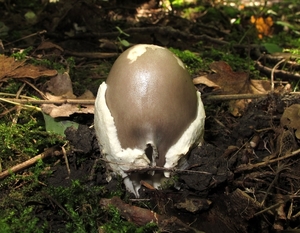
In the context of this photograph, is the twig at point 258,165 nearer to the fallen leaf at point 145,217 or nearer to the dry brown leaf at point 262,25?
the fallen leaf at point 145,217

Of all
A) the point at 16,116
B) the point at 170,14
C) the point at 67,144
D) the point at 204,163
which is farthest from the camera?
the point at 170,14

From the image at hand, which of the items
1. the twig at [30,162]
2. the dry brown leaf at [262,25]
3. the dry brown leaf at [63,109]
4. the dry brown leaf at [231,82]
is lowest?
the dry brown leaf at [262,25]

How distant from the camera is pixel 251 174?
2.17 meters

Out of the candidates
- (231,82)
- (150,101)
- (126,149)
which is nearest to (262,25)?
(231,82)

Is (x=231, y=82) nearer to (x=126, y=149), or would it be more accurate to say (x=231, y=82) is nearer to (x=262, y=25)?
(x=126, y=149)

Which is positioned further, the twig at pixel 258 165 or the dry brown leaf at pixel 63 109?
the dry brown leaf at pixel 63 109

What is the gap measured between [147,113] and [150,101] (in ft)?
0.23

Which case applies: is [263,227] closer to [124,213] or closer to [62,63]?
[124,213]

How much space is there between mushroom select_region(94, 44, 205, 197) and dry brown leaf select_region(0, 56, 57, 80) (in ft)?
3.63

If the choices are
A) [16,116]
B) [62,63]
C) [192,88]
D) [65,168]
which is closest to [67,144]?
[65,168]

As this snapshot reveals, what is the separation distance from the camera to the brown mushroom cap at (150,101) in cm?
194

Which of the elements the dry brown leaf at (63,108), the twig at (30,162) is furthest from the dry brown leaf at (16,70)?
the twig at (30,162)

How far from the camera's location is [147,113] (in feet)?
6.34

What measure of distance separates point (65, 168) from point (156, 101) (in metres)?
0.80
